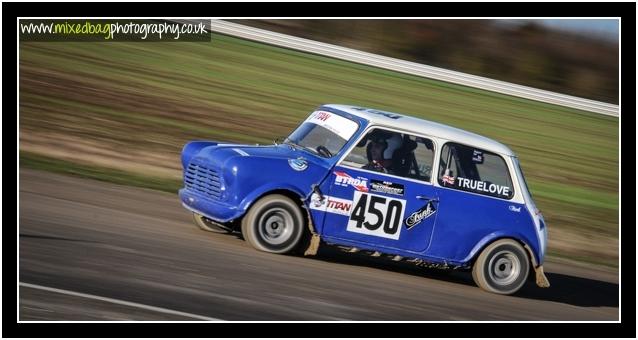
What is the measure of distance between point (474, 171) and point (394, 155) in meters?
1.01

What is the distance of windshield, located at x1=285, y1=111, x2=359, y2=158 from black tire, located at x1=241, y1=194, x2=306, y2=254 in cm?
78

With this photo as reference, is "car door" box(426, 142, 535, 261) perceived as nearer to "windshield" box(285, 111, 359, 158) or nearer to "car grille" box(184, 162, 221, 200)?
"windshield" box(285, 111, 359, 158)

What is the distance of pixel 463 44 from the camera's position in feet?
84.8

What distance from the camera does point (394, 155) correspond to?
9.91m

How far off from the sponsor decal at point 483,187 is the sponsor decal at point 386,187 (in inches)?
29.7

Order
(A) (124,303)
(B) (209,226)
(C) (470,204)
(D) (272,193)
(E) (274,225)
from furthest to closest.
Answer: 1. (B) (209,226)
2. (C) (470,204)
3. (E) (274,225)
4. (D) (272,193)
5. (A) (124,303)

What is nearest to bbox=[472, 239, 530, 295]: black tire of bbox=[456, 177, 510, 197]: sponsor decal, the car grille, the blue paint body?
the blue paint body

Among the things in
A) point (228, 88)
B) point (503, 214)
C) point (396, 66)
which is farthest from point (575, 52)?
point (503, 214)

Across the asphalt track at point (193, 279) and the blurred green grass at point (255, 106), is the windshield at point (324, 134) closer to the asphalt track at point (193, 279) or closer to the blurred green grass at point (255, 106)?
the asphalt track at point (193, 279)

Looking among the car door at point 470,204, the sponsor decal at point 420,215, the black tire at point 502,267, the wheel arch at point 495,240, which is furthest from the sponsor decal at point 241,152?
the black tire at point 502,267

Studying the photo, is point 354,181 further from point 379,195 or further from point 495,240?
point 495,240

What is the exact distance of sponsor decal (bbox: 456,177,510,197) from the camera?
10.1 metres

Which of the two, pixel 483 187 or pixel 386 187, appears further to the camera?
pixel 483 187

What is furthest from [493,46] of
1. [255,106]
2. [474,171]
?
[474,171]
